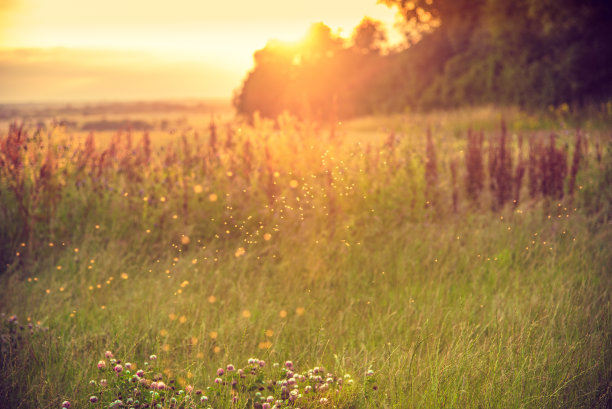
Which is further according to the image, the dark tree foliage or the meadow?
the dark tree foliage

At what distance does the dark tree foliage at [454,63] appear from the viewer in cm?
1870

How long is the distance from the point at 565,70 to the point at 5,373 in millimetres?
20514

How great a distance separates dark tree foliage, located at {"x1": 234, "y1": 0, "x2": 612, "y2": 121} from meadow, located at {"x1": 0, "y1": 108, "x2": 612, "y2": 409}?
1.42 m

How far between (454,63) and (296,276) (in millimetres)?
25255

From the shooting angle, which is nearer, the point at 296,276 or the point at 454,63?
the point at 296,276

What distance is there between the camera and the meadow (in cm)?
261

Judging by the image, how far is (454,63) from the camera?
26.7 meters

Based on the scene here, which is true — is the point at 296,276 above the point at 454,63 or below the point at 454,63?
below

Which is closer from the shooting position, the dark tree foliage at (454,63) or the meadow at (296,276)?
the meadow at (296,276)

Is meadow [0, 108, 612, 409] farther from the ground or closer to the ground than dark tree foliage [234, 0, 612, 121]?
closer to the ground

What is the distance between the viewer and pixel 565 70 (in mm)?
18953

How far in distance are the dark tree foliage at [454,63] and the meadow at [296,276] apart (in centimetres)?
142

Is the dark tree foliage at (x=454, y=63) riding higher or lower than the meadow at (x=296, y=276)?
higher

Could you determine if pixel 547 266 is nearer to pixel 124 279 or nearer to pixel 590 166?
pixel 590 166
